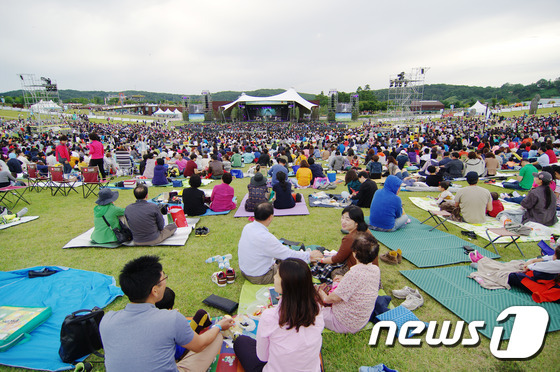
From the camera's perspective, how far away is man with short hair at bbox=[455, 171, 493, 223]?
5.55 metres

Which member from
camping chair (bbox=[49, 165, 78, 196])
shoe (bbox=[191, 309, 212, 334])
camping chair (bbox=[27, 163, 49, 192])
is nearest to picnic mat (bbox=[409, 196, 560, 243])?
shoe (bbox=[191, 309, 212, 334])

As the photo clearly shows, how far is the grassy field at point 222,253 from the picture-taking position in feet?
8.26

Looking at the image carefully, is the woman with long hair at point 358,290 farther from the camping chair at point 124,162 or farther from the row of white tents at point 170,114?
the row of white tents at point 170,114

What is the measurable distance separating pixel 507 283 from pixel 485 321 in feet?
2.95

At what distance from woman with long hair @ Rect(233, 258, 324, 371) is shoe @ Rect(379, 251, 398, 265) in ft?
9.17

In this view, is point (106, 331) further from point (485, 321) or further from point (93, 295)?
point (485, 321)

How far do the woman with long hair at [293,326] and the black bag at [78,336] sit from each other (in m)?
1.75

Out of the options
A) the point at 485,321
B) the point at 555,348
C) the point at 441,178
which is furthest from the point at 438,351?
the point at 441,178

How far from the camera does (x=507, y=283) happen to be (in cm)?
346

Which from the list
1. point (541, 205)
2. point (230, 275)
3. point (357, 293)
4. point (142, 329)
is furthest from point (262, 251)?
point (541, 205)

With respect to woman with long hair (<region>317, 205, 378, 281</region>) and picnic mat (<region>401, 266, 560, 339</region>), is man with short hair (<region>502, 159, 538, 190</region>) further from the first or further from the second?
woman with long hair (<region>317, 205, 378, 281</region>)

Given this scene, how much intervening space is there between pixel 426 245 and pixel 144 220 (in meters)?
4.98

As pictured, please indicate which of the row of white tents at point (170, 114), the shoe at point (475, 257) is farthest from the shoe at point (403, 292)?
the row of white tents at point (170, 114)

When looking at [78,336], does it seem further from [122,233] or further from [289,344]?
[122,233]
